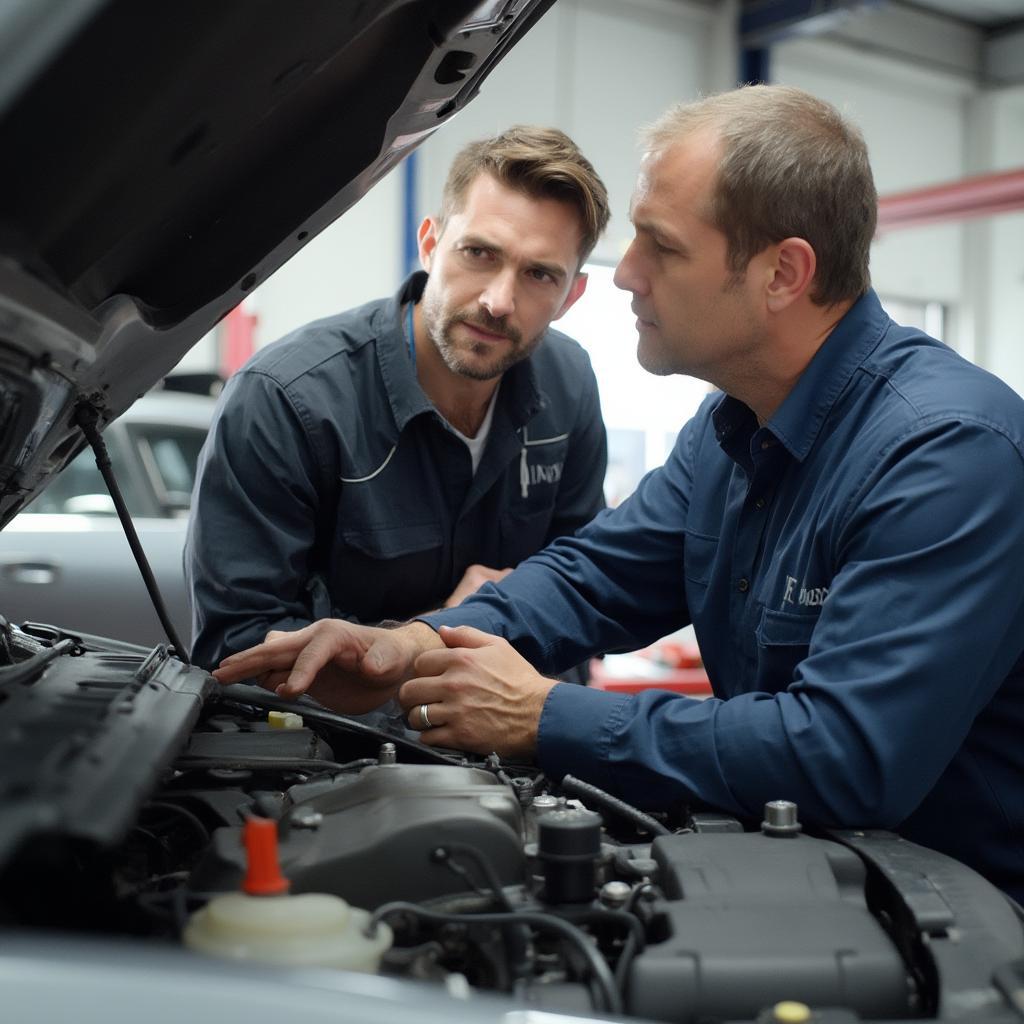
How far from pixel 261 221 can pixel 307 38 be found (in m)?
0.40

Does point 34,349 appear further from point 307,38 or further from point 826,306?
point 826,306

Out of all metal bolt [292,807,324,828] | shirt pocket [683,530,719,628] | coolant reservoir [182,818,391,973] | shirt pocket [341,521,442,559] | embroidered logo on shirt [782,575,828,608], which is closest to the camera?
coolant reservoir [182,818,391,973]

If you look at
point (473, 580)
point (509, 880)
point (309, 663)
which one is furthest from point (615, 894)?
point (473, 580)

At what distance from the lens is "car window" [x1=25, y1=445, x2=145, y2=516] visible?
3848 mm

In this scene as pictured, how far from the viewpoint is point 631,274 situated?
1.78 m

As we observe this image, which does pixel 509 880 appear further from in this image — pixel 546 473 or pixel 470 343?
pixel 546 473

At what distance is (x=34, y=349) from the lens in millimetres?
1270

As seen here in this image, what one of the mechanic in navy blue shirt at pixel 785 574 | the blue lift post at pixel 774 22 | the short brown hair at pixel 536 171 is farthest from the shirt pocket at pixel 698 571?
the blue lift post at pixel 774 22

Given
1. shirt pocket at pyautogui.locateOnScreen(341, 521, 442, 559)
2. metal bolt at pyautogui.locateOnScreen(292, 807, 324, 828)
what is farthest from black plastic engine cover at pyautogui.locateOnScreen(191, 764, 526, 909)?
shirt pocket at pyautogui.locateOnScreen(341, 521, 442, 559)

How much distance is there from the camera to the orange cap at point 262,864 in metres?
0.99

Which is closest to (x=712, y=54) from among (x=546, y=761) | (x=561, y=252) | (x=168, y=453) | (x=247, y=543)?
(x=168, y=453)

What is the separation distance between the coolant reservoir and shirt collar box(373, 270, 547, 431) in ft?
4.46

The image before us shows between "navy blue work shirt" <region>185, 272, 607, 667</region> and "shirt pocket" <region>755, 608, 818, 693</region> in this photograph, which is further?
"navy blue work shirt" <region>185, 272, 607, 667</region>

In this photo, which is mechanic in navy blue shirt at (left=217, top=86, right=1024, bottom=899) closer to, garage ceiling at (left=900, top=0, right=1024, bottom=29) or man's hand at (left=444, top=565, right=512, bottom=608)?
man's hand at (left=444, top=565, right=512, bottom=608)
